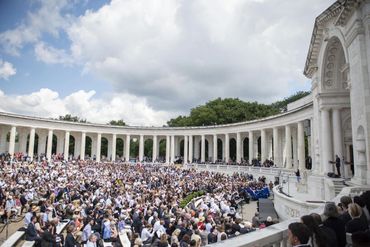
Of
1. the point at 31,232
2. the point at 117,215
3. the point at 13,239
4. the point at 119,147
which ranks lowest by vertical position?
the point at 13,239

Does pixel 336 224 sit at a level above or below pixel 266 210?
above

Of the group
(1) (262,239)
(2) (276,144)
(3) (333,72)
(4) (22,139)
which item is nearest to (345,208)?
(1) (262,239)

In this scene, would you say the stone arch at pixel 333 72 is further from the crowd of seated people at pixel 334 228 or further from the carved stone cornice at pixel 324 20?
the crowd of seated people at pixel 334 228

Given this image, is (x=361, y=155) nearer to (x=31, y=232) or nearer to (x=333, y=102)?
(x=333, y=102)

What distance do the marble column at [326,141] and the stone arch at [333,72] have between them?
94.3 inches

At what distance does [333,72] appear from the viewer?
27.3 meters

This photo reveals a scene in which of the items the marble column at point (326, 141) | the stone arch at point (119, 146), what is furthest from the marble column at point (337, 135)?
the stone arch at point (119, 146)

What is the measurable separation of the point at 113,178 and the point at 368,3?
123 ft

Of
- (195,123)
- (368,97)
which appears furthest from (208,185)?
(195,123)

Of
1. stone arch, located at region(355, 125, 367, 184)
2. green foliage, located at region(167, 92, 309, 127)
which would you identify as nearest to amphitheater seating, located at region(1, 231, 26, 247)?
stone arch, located at region(355, 125, 367, 184)

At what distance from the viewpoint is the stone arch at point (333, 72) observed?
87.0ft

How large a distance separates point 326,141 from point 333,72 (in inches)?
257

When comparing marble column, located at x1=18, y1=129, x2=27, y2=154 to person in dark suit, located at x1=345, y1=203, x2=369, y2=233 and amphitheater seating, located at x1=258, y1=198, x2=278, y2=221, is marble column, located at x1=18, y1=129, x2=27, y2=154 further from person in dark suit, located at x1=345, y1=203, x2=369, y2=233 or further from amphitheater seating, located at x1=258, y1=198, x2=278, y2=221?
person in dark suit, located at x1=345, y1=203, x2=369, y2=233

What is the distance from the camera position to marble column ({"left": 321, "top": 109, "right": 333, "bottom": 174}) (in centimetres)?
2716
